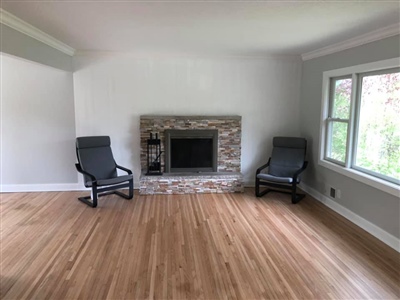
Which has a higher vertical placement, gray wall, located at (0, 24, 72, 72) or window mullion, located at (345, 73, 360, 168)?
gray wall, located at (0, 24, 72, 72)

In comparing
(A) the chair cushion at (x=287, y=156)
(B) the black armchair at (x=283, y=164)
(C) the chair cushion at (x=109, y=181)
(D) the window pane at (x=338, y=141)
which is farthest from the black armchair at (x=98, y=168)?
(D) the window pane at (x=338, y=141)

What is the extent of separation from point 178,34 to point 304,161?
2920 millimetres

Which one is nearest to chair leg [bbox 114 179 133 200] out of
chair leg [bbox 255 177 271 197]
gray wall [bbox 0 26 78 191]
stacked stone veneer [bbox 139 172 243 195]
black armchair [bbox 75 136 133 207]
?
black armchair [bbox 75 136 133 207]

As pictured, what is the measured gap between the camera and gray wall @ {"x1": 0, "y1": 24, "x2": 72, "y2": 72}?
2992 mm

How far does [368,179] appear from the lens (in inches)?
144

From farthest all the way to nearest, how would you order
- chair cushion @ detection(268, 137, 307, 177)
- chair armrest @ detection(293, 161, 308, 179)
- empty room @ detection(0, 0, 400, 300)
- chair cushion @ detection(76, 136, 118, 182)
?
chair cushion @ detection(268, 137, 307, 177) < chair cushion @ detection(76, 136, 118, 182) < chair armrest @ detection(293, 161, 308, 179) < empty room @ detection(0, 0, 400, 300)

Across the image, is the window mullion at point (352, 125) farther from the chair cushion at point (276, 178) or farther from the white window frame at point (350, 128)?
the chair cushion at point (276, 178)

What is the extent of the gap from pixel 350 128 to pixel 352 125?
0.05 meters

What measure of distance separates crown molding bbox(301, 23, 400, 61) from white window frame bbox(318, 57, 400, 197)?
0.91ft

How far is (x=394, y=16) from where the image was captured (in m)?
2.85

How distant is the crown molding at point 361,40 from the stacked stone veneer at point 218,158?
1.71 meters

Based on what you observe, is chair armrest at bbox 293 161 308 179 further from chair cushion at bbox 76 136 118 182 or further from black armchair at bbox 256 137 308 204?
chair cushion at bbox 76 136 118 182

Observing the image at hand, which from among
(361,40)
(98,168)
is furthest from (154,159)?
(361,40)

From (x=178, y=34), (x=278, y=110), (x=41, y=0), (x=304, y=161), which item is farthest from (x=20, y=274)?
(x=278, y=110)
